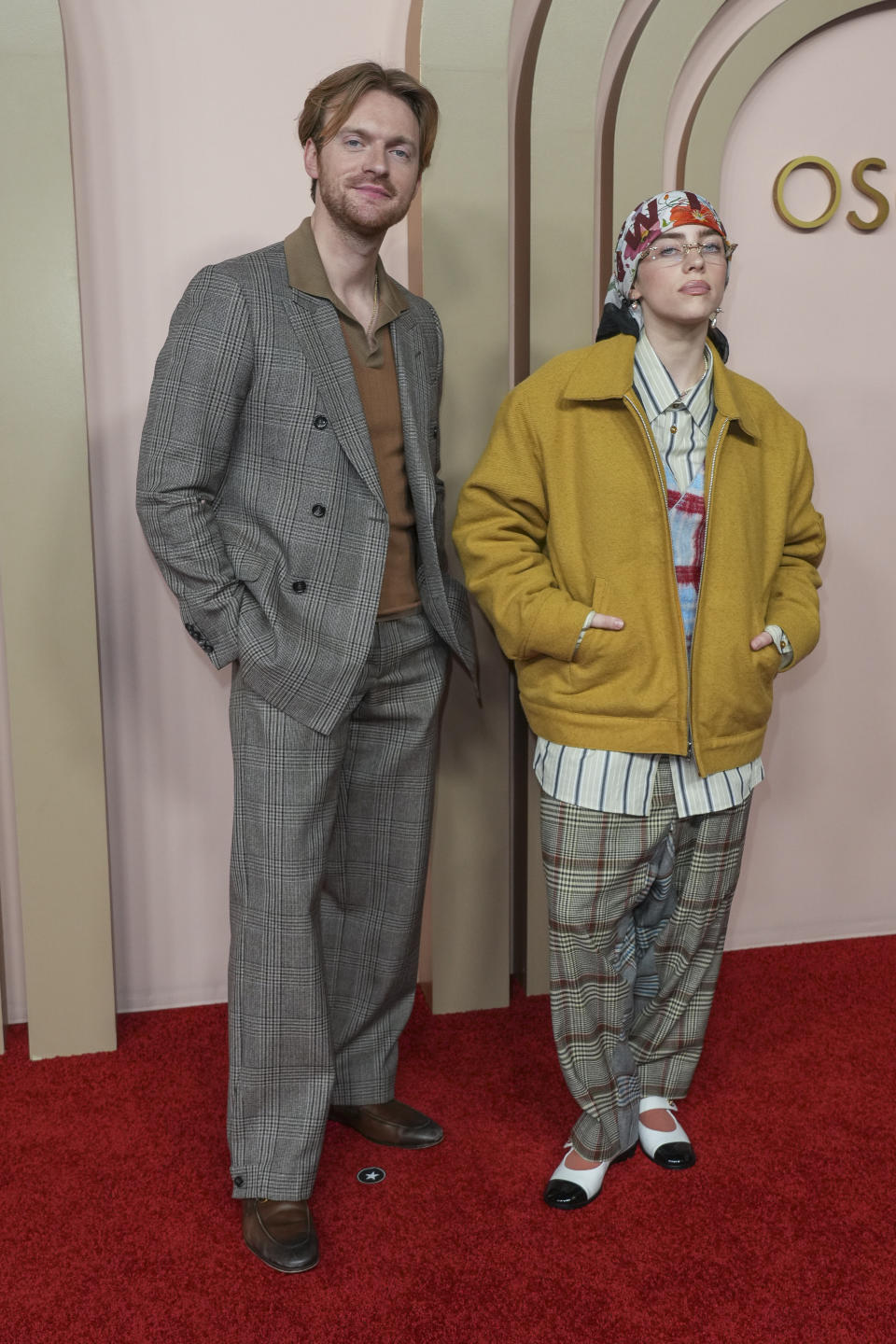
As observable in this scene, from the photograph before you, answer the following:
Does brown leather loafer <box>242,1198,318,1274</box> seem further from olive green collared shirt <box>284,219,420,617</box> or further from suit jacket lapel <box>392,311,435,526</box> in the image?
suit jacket lapel <box>392,311,435,526</box>

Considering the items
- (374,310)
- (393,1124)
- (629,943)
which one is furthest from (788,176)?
(393,1124)

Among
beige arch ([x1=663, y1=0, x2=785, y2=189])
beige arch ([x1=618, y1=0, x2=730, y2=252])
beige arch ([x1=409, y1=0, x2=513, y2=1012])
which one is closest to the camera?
beige arch ([x1=409, y1=0, x2=513, y2=1012])

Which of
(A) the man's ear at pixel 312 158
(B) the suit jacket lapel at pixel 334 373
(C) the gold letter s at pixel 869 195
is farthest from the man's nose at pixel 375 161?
(C) the gold letter s at pixel 869 195

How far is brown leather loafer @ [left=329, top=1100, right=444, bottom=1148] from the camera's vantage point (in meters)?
2.33

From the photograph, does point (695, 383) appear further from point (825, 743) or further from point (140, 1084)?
point (140, 1084)

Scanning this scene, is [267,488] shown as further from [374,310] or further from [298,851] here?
[298,851]

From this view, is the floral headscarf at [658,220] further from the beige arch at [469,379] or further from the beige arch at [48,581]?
the beige arch at [48,581]

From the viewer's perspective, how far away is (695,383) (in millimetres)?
2139

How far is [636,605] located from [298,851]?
2.43 ft

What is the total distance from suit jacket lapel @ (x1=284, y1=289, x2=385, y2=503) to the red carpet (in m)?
1.33

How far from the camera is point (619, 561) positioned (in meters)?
2.08

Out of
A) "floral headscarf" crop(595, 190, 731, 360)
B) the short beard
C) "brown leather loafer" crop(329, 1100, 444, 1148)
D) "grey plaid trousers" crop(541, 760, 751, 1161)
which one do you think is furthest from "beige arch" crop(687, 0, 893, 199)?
"brown leather loafer" crop(329, 1100, 444, 1148)

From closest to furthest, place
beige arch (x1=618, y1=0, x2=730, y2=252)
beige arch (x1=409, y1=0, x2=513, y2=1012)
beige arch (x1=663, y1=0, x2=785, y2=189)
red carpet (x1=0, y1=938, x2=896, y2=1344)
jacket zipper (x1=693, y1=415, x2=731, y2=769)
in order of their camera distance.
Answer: red carpet (x1=0, y1=938, x2=896, y2=1344)
jacket zipper (x1=693, y1=415, x2=731, y2=769)
beige arch (x1=409, y1=0, x2=513, y2=1012)
beige arch (x1=618, y1=0, x2=730, y2=252)
beige arch (x1=663, y1=0, x2=785, y2=189)

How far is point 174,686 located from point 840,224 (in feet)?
6.65
